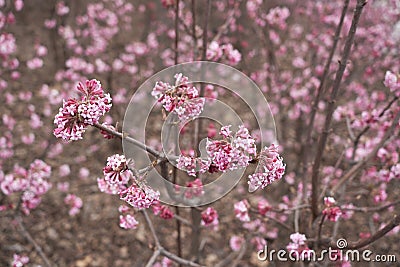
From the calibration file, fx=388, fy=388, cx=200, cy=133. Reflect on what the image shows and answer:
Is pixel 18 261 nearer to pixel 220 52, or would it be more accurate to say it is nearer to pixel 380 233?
pixel 220 52

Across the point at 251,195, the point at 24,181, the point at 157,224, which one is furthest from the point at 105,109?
the point at 251,195

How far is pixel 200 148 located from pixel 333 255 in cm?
139

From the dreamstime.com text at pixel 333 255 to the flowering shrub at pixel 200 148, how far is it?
8 centimetres

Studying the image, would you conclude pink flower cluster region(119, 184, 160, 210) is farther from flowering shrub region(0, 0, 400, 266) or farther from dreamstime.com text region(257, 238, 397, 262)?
dreamstime.com text region(257, 238, 397, 262)

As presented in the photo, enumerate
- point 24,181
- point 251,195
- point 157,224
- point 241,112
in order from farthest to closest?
1. point 241,112
2. point 251,195
3. point 157,224
4. point 24,181

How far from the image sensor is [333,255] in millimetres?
2363

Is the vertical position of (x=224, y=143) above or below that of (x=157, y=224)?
below

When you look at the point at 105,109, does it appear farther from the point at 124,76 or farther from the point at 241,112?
the point at 124,76

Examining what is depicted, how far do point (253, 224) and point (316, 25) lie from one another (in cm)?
348

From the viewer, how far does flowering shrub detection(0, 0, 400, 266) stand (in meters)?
1.40

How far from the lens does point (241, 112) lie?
6.39 m

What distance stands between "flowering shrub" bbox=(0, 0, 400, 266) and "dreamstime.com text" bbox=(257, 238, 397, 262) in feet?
0.27

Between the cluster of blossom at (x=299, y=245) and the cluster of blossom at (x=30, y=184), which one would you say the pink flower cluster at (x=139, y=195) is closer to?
the cluster of blossom at (x=299, y=245)

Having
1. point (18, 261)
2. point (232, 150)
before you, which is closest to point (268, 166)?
point (232, 150)
